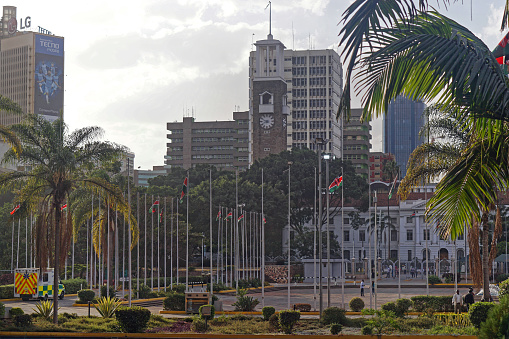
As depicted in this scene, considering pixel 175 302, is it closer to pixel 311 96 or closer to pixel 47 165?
pixel 47 165

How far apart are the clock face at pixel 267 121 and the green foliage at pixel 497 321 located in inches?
5811

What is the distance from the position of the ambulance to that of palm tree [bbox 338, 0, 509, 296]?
1647 inches

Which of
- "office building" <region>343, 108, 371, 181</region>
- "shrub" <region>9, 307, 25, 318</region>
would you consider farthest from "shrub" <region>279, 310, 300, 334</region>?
"office building" <region>343, 108, 371, 181</region>

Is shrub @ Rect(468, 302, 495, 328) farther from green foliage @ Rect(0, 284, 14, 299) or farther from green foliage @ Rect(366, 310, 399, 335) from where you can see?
green foliage @ Rect(0, 284, 14, 299)

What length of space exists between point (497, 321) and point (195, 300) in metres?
27.4

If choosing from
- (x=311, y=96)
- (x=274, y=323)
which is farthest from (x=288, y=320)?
(x=311, y=96)

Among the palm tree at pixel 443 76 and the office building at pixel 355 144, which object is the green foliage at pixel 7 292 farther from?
the office building at pixel 355 144

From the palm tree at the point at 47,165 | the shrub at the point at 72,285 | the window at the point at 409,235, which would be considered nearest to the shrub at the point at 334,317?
the palm tree at the point at 47,165

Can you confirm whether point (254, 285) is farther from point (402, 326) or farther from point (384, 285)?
point (402, 326)

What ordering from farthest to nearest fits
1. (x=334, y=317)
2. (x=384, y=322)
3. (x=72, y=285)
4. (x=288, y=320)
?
1. (x=72, y=285)
2. (x=334, y=317)
3. (x=288, y=320)
4. (x=384, y=322)

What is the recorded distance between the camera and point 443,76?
11133 mm

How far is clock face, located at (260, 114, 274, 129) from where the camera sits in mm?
157875

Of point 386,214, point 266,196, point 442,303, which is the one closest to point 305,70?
point 386,214

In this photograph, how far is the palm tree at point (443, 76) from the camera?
1043cm
